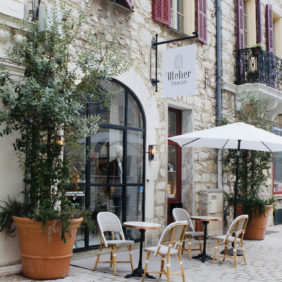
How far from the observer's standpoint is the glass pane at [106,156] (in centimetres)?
730

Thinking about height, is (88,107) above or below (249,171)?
above

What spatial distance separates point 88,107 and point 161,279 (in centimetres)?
291

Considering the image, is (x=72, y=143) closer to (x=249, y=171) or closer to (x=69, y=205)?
(x=69, y=205)

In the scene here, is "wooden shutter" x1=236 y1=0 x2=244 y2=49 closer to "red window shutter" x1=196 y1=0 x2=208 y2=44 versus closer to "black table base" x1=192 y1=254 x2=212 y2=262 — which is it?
"red window shutter" x1=196 y1=0 x2=208 y2=44

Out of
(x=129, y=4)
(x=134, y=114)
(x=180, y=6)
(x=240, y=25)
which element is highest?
(x=240, y=25)

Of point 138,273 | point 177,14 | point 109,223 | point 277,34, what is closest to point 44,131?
point 109,223

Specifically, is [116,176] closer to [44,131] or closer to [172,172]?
[172,172]

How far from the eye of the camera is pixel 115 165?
7707mm

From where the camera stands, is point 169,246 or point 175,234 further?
point 175,234

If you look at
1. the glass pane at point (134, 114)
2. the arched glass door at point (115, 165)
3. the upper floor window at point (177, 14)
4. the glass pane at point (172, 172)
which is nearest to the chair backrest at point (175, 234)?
the arched glass door at point (115, 165)

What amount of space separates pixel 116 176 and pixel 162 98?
1.81 m

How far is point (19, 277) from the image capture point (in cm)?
543

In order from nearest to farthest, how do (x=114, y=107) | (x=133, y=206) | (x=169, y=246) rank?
(x=169, y=246) < (x=114, y=107) < (x=133, y=206)

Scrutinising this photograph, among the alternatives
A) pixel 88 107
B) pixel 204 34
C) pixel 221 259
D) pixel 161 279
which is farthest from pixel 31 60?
pixel 204 34
